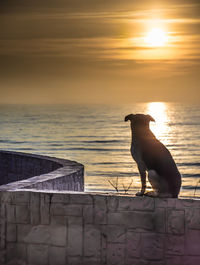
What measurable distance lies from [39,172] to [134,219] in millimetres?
4853

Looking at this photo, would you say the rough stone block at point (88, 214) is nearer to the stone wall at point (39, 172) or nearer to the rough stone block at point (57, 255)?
the rough stone block at point (57, 255)

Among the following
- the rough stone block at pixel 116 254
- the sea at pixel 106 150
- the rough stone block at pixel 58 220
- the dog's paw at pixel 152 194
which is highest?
the sea at pixel 106 150

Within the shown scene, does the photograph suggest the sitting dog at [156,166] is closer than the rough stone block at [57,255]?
Yes

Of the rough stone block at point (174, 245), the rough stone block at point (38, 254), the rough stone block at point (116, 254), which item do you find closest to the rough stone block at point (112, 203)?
the rough stone block at point (116, 254)

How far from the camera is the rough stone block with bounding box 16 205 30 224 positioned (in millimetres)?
7359

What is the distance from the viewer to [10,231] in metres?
7.43

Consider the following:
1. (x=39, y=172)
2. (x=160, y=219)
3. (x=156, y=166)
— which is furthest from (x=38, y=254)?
(x=39, y=172)

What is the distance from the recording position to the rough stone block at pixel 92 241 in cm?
715

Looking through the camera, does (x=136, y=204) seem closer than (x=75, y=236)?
Yes

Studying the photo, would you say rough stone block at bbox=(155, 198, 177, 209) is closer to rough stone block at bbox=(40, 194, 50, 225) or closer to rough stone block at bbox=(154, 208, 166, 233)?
rough stone block at bbox=(154, 208, 166, 233)

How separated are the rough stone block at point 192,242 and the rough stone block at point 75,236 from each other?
133cm

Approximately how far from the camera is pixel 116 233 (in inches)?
280

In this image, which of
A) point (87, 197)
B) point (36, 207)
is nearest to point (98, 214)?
point (87, 197)

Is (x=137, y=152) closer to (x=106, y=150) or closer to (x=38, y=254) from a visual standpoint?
(x=38, y=254)
